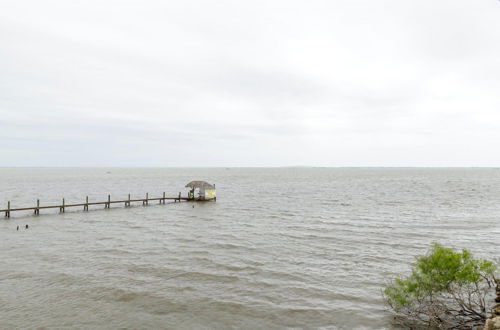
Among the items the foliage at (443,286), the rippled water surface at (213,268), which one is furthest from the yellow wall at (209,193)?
the foliage at (443,286)

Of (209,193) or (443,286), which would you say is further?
(209,193)

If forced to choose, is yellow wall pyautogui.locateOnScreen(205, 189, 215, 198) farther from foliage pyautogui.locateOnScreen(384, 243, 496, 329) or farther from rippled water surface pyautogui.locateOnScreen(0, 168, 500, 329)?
foliage pyautogui.locateOnScreen(384, 243, 496, 329)

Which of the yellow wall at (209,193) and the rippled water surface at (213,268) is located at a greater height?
the yellow wall at (209,193)

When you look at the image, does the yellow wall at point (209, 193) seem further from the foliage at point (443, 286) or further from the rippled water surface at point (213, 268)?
the foliage at point (443, 286)

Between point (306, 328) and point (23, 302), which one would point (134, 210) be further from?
point (306, 328)

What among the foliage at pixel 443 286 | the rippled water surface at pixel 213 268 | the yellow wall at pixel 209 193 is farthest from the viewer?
the yellow wall at pixel 209 193

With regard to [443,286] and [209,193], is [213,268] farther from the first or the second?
[209,193]

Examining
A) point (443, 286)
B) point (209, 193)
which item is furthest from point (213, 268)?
point (209, 193)

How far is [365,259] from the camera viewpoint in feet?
54.0

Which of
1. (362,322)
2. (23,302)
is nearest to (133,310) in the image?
(23,302)

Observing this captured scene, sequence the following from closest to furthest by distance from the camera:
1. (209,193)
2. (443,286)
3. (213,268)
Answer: (443,286) < (213,268) < (209,193)

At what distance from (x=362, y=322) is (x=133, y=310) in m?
7.74

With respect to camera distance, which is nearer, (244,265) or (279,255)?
(244,265)

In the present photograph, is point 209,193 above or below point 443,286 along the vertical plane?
below
